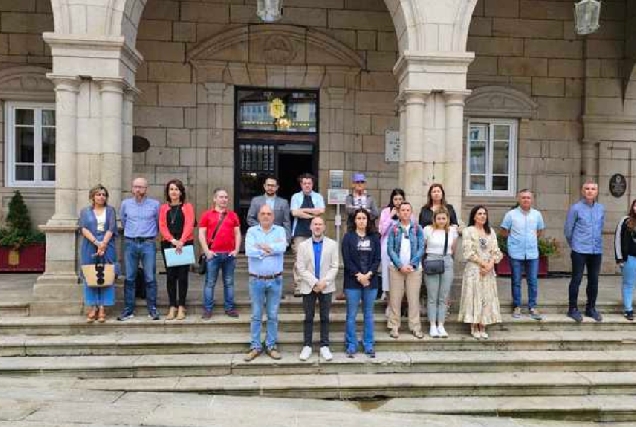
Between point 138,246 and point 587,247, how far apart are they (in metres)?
5.81

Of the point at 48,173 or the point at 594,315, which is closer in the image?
the point at 594,315

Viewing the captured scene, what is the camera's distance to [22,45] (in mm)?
10133

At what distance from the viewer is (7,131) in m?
10.2

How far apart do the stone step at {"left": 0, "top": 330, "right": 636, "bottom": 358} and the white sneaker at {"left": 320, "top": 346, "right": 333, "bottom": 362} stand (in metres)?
0.29

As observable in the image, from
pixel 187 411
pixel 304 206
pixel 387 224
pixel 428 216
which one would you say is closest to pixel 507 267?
pixel 428 216

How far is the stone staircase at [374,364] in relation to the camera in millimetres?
5902

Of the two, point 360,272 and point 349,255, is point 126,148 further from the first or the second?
point 360,272

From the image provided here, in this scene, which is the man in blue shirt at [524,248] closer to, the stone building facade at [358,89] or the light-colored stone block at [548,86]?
the stone building facade at [358,89]

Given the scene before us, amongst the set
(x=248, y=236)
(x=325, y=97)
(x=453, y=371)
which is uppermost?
(x=325, y=97)

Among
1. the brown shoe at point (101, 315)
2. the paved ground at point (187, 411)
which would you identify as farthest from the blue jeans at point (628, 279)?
the brown shoe at point (101, 315)

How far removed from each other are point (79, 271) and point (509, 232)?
5687 mm

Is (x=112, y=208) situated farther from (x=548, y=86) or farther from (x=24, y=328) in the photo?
(x=548, y=86)

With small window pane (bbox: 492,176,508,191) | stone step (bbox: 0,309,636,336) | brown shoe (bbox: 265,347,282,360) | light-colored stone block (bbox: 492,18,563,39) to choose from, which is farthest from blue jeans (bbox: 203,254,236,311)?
light-colored stone block (bbox: 492,18,563,39)

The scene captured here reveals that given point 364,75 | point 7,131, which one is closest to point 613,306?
point 364,75
